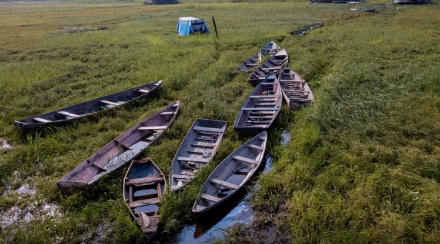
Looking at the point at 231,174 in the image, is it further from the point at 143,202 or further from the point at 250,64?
the point at 250,64

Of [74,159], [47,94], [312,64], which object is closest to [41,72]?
[47,94]

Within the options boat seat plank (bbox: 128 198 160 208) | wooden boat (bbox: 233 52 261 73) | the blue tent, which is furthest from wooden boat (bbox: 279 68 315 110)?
the blue tent

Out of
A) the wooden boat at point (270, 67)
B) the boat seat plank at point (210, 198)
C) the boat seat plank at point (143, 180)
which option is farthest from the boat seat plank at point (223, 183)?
the wooden boat at point (270, 67)

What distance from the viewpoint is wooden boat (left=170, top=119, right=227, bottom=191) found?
6.09 meters

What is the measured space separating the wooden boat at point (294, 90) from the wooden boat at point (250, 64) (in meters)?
2.00

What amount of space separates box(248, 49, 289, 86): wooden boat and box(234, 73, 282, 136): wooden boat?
640 millimetres

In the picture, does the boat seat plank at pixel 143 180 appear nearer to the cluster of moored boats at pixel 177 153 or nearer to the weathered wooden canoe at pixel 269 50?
the cluster of moored boats at pixel 177 153

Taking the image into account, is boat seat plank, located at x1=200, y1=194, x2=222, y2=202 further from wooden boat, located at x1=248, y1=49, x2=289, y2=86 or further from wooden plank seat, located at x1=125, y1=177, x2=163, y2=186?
wooden boat, located at x1=248, y1=49, x2=289, y2=86

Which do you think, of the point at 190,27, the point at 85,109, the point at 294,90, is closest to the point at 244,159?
the point at 294,90

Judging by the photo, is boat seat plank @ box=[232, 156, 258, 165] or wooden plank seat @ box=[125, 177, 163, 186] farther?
boat seat plank @ box=[232, 156, 258, 165]

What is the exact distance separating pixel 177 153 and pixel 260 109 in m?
3.54

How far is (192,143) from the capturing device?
A: 7578 mm

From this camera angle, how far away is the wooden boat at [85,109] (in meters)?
8.15

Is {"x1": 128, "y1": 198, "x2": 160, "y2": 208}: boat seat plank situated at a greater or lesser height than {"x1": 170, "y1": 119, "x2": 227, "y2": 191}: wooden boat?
lesser
